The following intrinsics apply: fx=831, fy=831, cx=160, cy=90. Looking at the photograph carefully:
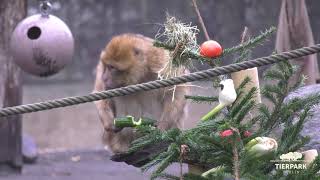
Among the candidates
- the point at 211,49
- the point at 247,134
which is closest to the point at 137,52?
the point at 211,49

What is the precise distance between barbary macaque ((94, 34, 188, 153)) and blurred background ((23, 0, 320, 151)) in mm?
4042

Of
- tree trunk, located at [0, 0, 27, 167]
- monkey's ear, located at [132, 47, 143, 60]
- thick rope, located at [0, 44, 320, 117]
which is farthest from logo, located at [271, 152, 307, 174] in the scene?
tree trunk, located at [0, 0, 27, 167]

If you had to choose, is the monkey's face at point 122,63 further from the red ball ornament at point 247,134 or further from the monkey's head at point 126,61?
the red ball ornament at point 247,134

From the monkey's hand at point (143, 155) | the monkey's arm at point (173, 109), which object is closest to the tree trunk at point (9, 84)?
the monkey's arm at point (173, 109)

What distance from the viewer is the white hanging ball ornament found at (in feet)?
25.1

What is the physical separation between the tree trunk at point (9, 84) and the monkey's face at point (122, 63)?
80.7 inches

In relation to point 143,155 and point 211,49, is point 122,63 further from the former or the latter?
point 211,49

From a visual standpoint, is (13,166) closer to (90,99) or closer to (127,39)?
(127,39)

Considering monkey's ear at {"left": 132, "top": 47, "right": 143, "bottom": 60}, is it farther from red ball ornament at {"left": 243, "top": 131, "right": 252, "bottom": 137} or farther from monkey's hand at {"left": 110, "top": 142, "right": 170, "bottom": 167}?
red ball ornament at {"left": 243, "top": 131, "right": 252, "bottom": 137}

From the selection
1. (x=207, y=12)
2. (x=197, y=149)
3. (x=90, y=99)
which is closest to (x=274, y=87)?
(x=197, y=149)

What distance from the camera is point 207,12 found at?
1236 centimetres

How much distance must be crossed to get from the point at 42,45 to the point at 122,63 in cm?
78

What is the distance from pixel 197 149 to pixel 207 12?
9.31m

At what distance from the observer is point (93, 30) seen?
503 inches
